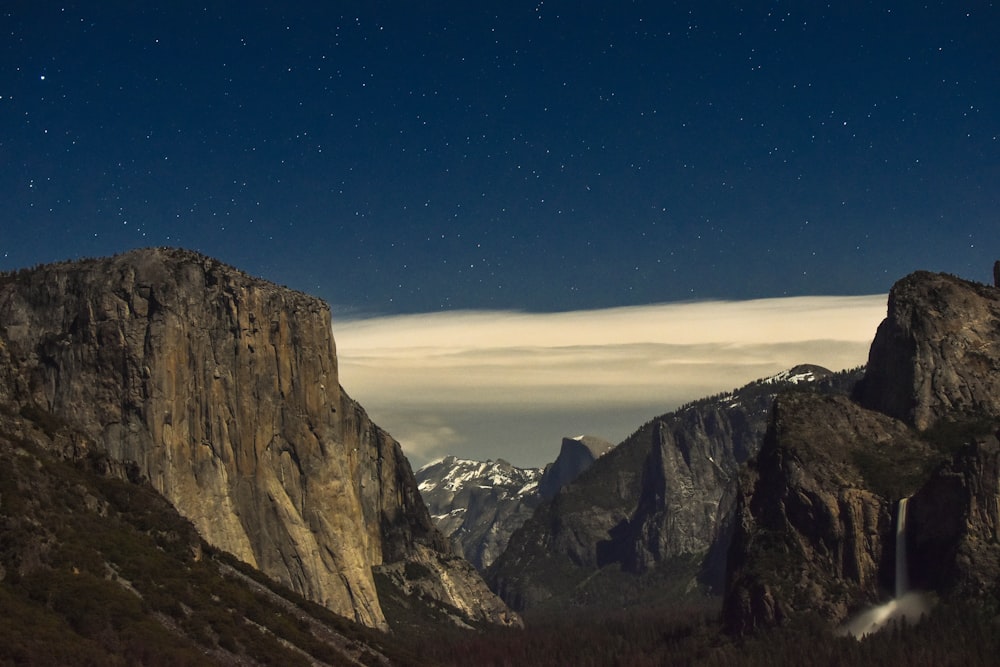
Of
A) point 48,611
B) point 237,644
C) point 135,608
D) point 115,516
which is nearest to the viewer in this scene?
point 48,611

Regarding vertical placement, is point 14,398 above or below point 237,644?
above

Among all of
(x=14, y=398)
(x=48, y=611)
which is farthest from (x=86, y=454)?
(x=48, y=611)

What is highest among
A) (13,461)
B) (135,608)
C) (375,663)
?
(13,461)

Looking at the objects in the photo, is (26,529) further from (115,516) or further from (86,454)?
(86,454)

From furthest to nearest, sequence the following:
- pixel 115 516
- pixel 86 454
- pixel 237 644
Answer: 1. pixel 86 454
2. pixel 115 516
3. pixel 237 644

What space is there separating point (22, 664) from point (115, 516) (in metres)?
54.8

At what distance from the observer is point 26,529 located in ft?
480

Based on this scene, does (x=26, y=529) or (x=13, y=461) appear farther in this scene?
(x=13, y=461)

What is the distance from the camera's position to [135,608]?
145 meters

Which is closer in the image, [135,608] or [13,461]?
[135,608]

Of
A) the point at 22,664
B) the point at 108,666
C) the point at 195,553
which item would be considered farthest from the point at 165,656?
the point at 195,553

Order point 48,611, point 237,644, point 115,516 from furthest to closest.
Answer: point 115,516, point 237,644, point 48,611

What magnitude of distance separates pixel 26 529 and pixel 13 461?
15056 millimetres

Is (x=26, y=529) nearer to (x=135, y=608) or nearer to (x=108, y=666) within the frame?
(x=135, y=608)
